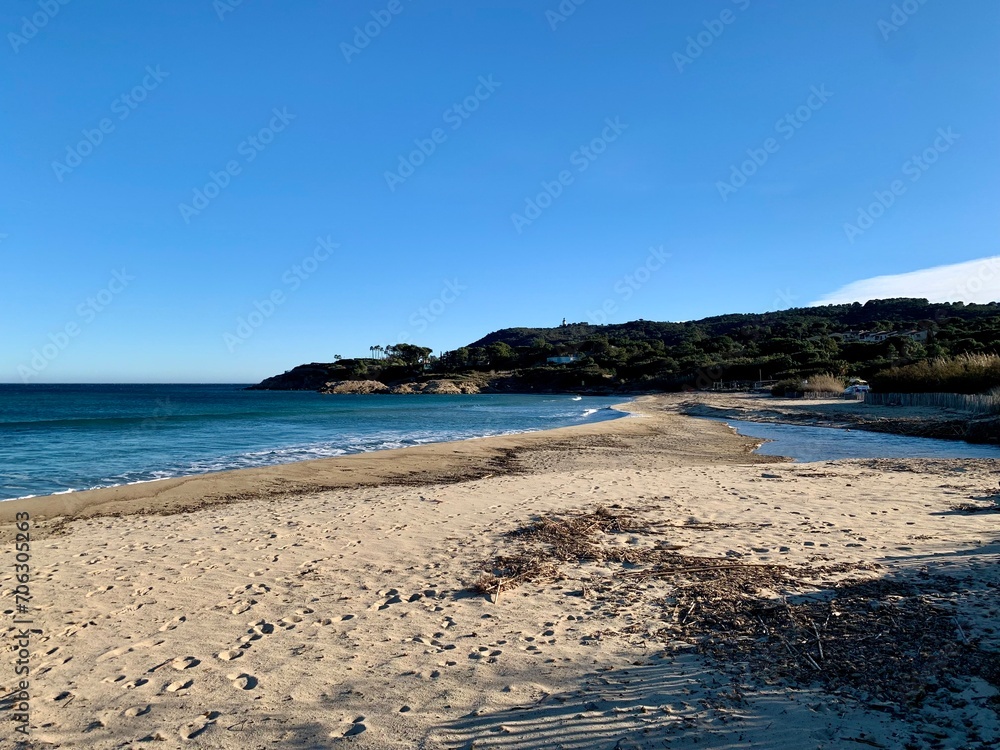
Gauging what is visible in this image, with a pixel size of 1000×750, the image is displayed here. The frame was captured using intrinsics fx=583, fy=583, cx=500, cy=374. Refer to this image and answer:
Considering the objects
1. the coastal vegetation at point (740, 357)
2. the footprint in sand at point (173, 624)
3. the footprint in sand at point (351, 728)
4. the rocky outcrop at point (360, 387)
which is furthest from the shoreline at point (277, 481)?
the rocky outcrop at point (360, 387)

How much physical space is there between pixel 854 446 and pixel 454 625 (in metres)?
19.6

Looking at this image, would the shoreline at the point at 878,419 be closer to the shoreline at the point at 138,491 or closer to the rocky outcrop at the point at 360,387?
the shoreline at the point at 138,491

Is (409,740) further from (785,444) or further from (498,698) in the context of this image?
(785,444)

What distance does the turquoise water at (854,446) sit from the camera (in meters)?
17.4

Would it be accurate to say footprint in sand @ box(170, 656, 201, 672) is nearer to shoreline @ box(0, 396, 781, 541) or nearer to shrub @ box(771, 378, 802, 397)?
shoreline @ box(0, 396, 781, 541)

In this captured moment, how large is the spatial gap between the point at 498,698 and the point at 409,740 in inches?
26.6

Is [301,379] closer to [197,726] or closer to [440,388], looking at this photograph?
[440,388]

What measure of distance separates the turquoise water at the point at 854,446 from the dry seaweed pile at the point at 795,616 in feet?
40.9

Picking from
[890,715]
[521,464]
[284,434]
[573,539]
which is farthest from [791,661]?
[284,434]

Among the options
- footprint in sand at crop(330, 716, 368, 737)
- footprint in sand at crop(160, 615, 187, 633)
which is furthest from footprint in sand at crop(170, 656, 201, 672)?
footprint in sand at crop(330, 716, 368, 737)

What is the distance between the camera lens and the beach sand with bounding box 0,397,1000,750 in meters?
3.54

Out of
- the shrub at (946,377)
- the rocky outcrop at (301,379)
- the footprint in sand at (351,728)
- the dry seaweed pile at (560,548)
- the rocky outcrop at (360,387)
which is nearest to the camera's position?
the footprint in sand at (351,728)

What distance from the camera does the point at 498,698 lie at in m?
3.89

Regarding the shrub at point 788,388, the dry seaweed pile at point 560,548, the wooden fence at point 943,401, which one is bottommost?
the dry seaweed pile at point 560,548
